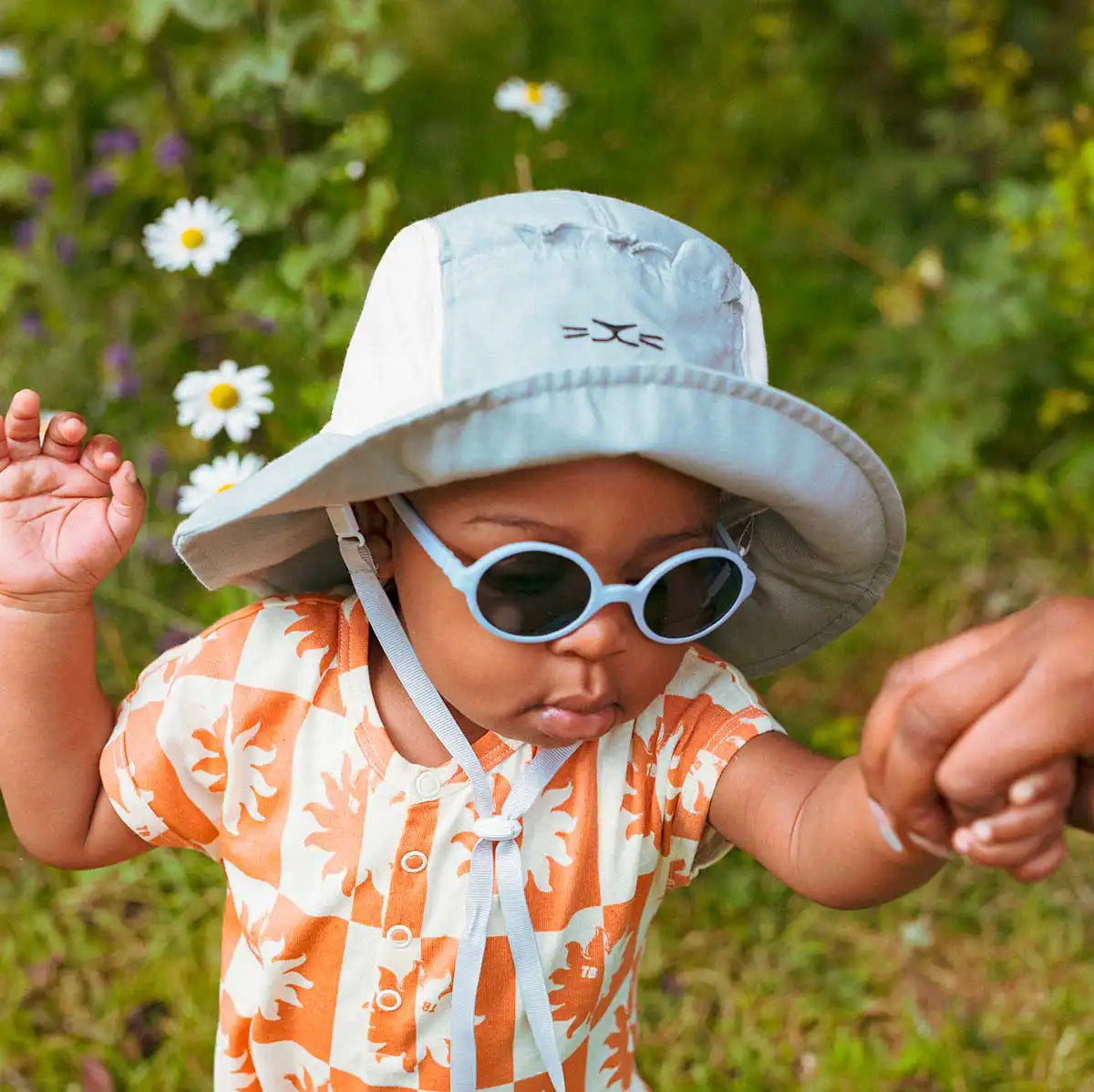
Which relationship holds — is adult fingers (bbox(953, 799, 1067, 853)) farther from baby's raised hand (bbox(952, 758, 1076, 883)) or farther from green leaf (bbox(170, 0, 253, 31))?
green leaf (bbox(170, 0, 253, 31))

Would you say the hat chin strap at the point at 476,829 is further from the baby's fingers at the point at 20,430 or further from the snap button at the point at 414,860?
the baby's fingers at the point at 20,430

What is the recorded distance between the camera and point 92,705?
1516 millimetres

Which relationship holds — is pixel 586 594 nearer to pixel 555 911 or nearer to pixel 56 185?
pixel 555 911

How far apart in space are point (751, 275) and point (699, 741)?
8.02 ft

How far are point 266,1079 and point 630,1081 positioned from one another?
0.48 metres

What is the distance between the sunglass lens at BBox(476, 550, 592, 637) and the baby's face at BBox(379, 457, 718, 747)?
0.03 m

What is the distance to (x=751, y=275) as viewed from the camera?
12.2 ft

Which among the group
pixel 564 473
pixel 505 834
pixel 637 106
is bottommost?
pixel 505 834

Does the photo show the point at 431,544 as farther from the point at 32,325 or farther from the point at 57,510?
the point at 32,325

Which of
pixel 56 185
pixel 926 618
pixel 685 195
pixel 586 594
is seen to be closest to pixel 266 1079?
pixel 586 594

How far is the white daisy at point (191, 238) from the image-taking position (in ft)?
7.04

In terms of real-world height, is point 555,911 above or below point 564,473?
below

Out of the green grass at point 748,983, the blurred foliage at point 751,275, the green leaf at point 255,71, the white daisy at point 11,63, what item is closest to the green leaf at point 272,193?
the blurred foliage at point 751,275

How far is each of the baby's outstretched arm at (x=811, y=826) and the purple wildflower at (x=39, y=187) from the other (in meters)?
2.04
